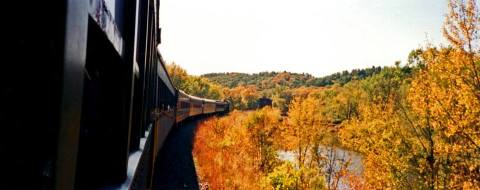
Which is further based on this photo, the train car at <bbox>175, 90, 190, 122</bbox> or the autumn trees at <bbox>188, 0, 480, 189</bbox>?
the train car at <bbox>175, 90, 190, 122</bbox>

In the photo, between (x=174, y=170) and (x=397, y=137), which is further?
(x=397, y=137)

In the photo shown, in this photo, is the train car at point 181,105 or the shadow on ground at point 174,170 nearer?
the shadow on ground at point 174,170

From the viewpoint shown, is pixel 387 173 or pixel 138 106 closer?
pixel 138 106

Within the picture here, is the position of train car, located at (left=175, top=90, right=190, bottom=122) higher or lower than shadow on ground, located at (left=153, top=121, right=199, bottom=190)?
higher

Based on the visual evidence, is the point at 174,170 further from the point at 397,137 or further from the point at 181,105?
the point at 397,137

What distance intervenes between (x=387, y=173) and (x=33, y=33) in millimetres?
20641

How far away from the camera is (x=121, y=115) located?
2139 millimetres

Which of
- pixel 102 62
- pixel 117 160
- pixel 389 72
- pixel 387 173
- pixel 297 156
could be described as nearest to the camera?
pixel 102 62

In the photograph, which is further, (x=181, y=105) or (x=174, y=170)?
(x=181, y=105)

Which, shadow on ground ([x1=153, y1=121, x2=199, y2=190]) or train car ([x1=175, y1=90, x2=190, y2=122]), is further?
train car ([x1=175, y1=90, x2=190, y2=122])

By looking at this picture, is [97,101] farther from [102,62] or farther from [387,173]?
[387,173]

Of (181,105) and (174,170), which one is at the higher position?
(181,105)

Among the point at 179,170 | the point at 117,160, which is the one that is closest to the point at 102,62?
the point at 117,160

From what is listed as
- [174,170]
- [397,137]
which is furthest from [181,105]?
[397,137]
